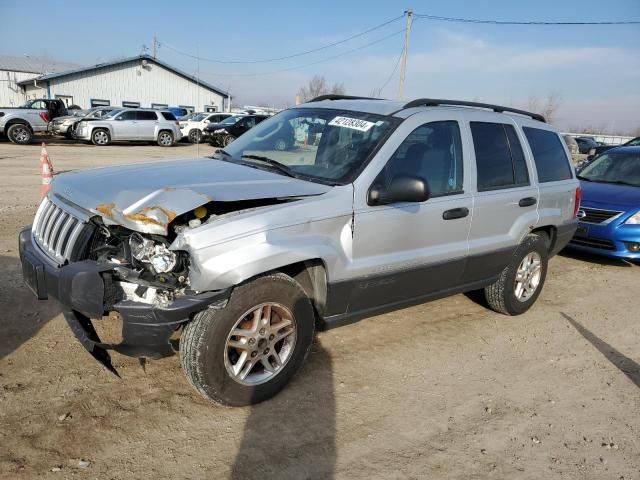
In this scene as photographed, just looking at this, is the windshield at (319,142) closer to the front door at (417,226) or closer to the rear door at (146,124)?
the front door at (417,226)

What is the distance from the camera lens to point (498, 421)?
3.17 meters

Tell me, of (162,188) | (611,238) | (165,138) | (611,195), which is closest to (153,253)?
(162,188)

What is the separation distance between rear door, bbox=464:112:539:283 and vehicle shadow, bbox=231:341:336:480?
1738 mm

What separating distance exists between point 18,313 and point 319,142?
2880 mm

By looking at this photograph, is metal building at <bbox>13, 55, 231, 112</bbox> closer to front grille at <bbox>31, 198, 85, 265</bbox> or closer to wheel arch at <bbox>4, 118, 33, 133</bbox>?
wheel arch at <bbox>4, 118, 33, 133</bbox>

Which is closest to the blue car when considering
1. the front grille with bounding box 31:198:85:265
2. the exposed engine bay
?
the exposed engine bay

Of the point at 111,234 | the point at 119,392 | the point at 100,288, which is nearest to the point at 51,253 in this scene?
the point at 111,234

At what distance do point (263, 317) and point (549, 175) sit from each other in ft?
11.1

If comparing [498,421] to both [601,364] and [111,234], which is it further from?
[111,234]

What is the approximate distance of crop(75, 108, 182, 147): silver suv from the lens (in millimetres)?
21469

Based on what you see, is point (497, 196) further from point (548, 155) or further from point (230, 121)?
point (230, 121)

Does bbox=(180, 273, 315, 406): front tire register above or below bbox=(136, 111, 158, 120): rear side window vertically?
below

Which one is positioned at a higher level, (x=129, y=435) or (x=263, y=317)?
(x=263, y=317)

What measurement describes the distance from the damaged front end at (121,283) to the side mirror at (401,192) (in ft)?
3.87
